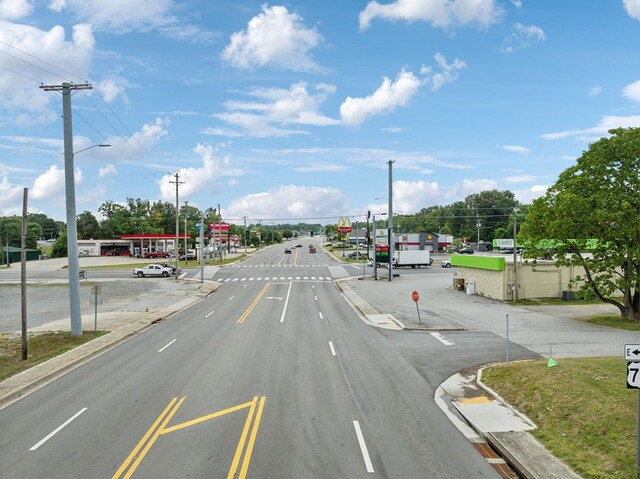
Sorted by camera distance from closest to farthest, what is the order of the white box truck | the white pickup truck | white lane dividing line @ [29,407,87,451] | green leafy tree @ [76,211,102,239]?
1. white lane dividing line @ [29,407,87,451]
2. the white pickup truck
3. the white box truck
4. green leafy tree @ [76,211,102,239]

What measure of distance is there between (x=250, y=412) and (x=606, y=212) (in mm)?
21828

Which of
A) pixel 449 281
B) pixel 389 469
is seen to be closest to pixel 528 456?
pixel 389 469

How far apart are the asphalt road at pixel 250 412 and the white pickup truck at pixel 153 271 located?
4092 centimetres

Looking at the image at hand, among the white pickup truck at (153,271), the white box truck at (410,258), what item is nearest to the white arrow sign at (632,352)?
the white pickup truck at (153,271)

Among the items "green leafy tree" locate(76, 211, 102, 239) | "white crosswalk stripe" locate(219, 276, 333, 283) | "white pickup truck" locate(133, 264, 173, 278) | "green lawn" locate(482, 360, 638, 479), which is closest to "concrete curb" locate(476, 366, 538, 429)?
"green lawn" locate(482, 360, 638, 479)

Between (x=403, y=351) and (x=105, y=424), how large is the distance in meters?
11.9

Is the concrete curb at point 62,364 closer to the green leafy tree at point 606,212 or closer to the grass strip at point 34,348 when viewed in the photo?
the grass strip at point 34,348

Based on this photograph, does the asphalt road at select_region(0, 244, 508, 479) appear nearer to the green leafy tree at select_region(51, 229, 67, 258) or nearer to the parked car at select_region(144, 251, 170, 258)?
the parked car at select_region(144, 251, 170, 258)

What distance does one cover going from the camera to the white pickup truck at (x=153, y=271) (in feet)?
199

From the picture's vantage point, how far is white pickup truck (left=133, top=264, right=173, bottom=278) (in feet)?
199

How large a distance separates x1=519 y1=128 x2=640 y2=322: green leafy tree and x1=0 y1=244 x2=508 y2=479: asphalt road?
901 centimetres

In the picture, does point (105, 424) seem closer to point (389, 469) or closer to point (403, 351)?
point (389, 469)

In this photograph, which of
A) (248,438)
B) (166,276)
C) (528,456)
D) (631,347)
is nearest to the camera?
(631,347)

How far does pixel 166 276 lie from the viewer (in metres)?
61.6
